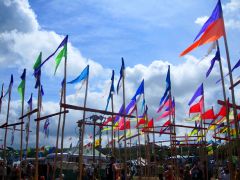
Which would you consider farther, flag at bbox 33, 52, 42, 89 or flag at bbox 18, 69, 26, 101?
flag at bbox 18, 69, 26, 101

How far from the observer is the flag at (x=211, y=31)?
1108cm

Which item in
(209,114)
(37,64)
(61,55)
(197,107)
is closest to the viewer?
(61,55)

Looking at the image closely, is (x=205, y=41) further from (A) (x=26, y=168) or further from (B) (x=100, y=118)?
(A) (x=26, y=168)

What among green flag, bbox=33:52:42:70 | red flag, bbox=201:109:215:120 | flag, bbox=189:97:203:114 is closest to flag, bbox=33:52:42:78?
green flag, bbox=33:52:42:70

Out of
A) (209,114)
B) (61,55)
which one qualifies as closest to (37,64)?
(61,55)

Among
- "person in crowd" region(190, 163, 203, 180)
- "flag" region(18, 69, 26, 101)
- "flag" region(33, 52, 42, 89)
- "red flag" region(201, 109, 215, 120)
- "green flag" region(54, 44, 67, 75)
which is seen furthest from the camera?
"red flag" region(201, 109, 215, 120)


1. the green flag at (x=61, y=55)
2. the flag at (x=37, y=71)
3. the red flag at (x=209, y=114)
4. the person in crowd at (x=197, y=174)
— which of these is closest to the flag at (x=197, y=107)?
the red flag at (x=209, y=114)

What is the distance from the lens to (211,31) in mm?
11289

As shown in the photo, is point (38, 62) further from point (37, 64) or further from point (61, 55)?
point (61, 55)

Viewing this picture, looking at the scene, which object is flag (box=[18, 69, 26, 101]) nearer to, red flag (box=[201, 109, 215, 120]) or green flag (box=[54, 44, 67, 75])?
green flag (box=[54, 44, 67, 75])

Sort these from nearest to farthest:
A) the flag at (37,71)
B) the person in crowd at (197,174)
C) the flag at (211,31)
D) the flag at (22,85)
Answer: the flag at (211,31)
the flag at (37,71)
the person in crowd at (197,174)
the flag at (22,85)

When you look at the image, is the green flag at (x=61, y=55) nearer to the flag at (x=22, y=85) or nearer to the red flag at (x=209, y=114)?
the flag at (x=22, y=85)

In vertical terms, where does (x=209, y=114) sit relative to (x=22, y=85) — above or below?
below

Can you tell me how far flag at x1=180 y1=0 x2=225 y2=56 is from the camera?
11077 millimetres
